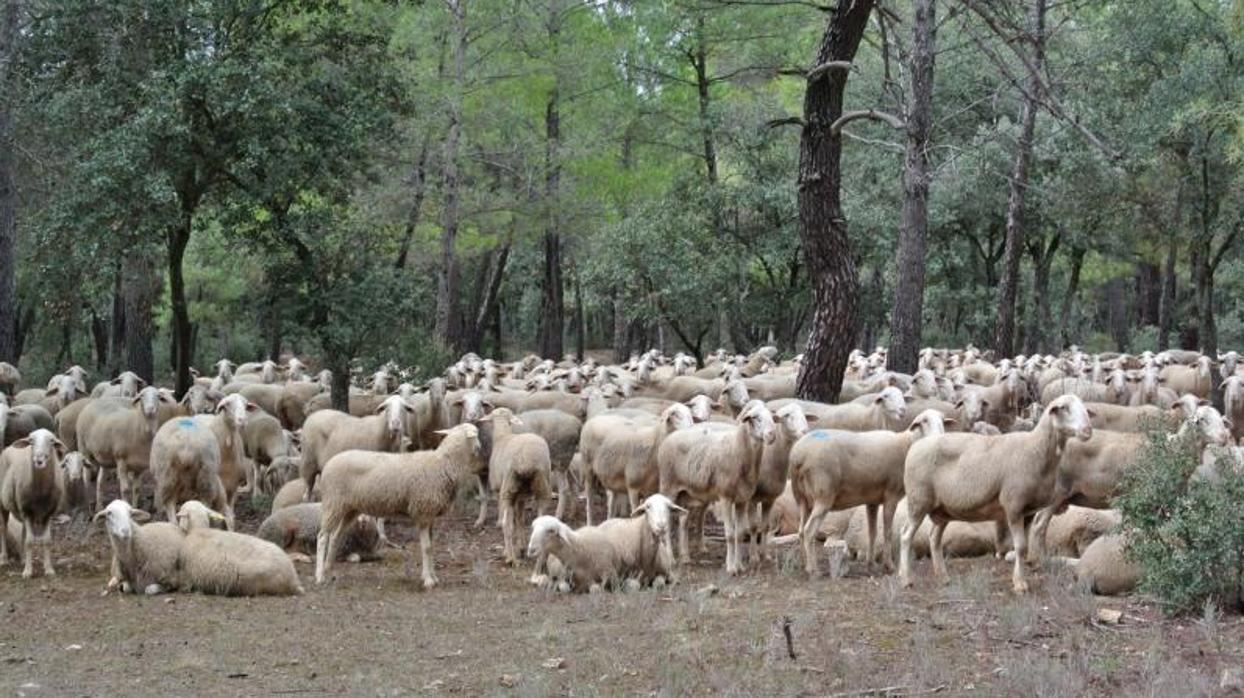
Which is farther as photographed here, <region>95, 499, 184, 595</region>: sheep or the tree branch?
the tree branch

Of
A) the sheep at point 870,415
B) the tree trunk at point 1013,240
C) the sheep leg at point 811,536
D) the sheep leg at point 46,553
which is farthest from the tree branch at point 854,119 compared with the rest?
the sheep leg at point 46,553

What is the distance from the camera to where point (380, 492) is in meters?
11.7

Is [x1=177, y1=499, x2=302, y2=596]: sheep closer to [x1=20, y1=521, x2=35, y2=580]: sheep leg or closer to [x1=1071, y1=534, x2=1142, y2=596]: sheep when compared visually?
[x1=20, y1=521, x2=35, y2=580]: sheep leg

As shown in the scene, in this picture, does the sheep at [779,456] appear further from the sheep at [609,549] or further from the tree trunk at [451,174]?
the tree trunk at [451,174]

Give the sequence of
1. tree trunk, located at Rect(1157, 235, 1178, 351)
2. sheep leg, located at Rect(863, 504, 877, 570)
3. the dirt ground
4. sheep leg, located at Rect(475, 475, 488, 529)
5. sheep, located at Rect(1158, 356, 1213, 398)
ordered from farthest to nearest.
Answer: tree trunk, located at Rect(1157, 235, 1178, 351)
sheep, located at Rect(1158, 356, 1213, 398)
sheep leg, located at Rect(475, 475, 488, 529)
sheep leg, located at Rect(863, 504, 877, 570)
the dirt ground

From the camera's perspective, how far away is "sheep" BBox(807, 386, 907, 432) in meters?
14.4

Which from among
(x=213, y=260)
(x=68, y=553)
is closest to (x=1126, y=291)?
(x=213, y=260)

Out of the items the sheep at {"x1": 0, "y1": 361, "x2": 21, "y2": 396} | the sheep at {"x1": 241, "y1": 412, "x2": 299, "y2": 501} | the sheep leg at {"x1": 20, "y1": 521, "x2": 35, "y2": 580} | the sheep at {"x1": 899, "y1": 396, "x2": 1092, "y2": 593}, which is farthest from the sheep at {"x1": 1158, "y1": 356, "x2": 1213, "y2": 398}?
the sheep at {"x1": 0, "y1": 361, "x2": 21, "y2": 396}

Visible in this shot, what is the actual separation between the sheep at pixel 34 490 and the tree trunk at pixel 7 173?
25.1 ft

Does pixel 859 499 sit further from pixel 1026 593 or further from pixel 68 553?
pixel 68 553

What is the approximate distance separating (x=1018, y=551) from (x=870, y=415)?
4.77 metres

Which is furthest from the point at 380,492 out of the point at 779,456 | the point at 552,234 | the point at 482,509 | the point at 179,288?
the point at 552,234

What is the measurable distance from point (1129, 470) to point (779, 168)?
873 inches

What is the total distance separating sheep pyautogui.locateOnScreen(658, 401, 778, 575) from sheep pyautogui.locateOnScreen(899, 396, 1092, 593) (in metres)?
1.59
